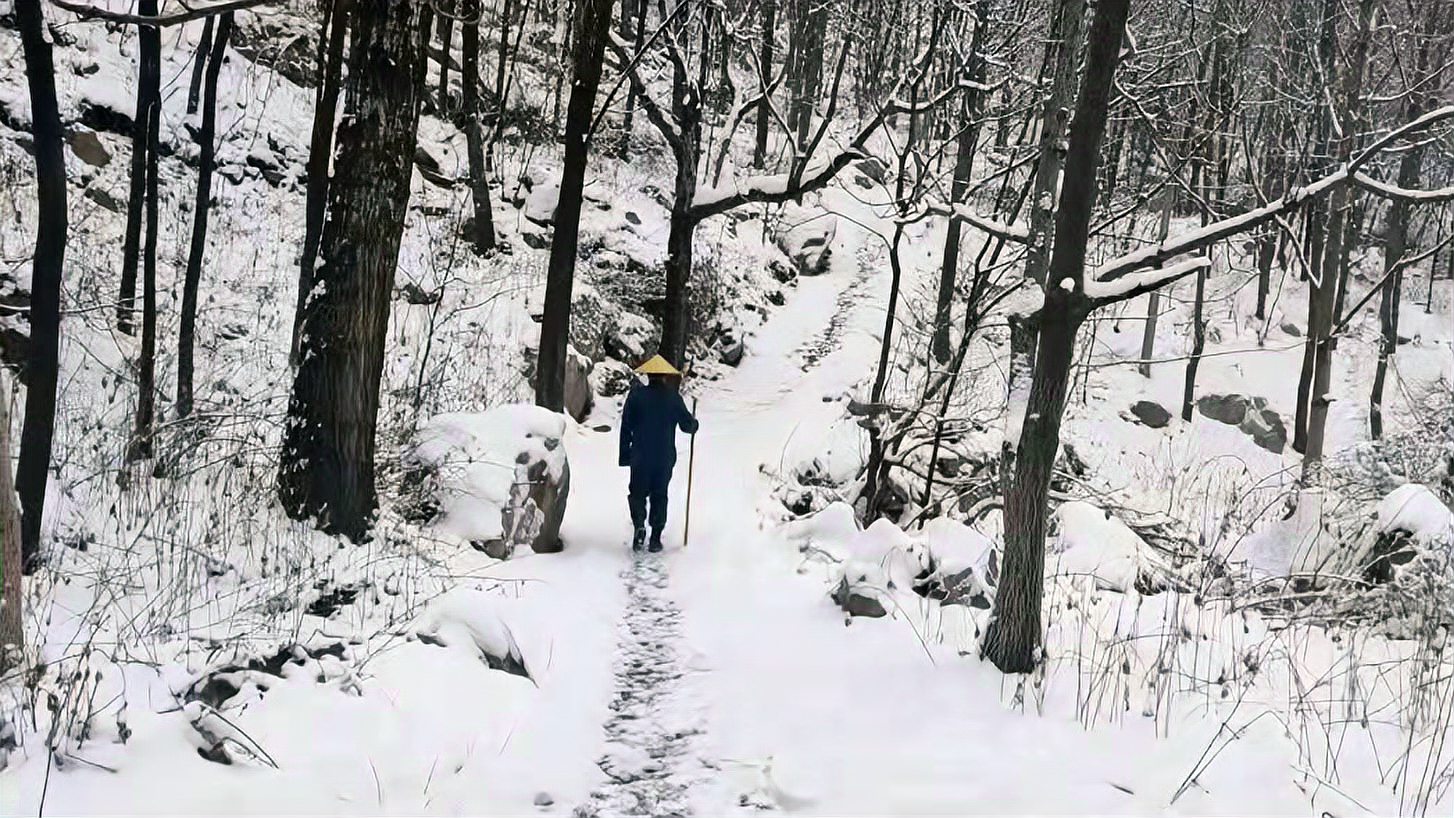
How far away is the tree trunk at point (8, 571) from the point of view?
13.5ft

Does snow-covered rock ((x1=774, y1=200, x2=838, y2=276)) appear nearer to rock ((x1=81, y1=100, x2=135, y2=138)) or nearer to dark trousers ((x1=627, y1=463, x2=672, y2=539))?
rock ((x1=81, y1=100, x2=135, y2=138))

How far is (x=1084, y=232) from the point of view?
5172 millimetres

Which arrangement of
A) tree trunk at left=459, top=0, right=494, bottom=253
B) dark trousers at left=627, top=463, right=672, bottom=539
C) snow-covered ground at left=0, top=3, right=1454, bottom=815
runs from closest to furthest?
snow-covered ground at left=0, top=3, right=1454, bottom=815
dark trousers at left=627, top=463, right=672, bottom=539
tree trunk at left=459, top=0, right=494, bottom=253

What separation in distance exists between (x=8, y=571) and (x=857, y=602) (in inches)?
189

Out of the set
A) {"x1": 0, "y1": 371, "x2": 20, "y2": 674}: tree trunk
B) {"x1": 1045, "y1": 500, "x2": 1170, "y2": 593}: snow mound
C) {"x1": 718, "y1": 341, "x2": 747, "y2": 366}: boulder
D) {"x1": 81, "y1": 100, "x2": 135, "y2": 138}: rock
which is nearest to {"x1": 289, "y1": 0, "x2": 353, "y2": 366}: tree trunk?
{"x1": 0, "y1": 371, "x2": 20, "y2": 674}: tree trunk

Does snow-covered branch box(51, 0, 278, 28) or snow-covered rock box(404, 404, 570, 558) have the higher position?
snow-covered branch box(51, 0, 278, 28)

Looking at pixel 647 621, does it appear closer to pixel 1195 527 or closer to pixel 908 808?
pixel 908 808

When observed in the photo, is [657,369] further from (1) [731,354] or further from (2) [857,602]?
(1) [731,354]

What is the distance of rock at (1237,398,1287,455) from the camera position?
2636 cm

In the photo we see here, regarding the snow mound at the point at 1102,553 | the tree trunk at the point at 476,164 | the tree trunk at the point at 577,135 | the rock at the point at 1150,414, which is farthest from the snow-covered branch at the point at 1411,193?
the rock at the point at 1150,414

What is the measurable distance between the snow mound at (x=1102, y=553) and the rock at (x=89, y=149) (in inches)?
617

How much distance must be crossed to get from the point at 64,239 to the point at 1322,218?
21.7 meters

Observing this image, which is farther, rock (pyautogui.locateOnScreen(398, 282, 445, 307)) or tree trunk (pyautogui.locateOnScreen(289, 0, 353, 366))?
rock (pyautogui.locateOnScreen(398, 282, 445, 307))

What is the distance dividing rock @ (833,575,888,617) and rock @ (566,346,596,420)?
30.8 ft
